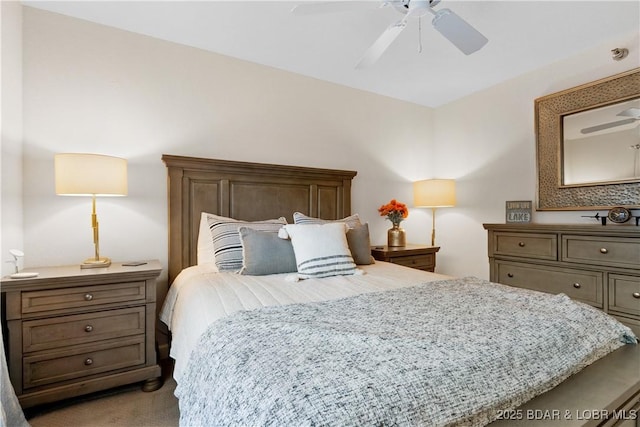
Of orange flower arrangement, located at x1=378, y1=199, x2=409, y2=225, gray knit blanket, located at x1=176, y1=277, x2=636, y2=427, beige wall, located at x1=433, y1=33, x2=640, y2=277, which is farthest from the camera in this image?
orange flower arrangement, located at x1=378, y1=199, x2=409, y2=225

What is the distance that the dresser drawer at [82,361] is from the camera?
65.7 inches

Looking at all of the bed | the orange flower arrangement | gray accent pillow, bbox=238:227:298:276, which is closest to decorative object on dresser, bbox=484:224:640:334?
the orange flower arrangement

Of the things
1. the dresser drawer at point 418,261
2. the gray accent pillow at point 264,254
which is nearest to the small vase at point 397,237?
the dresser drawer at point 418,261

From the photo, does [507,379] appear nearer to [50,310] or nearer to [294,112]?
[50,310]

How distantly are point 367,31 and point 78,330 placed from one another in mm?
2766

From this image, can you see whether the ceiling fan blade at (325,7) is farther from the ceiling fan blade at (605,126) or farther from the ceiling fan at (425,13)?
the ceiling fan blade at (605,126)

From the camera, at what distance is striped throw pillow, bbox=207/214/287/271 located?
6.81 feet

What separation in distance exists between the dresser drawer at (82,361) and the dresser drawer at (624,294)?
3146mm

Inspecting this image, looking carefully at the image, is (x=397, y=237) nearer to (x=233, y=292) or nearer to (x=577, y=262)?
(x=577, y=262)

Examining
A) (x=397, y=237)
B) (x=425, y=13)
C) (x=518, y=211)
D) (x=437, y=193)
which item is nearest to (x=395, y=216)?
(x=397, y=237)

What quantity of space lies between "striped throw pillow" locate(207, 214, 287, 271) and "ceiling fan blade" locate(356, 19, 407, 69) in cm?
133

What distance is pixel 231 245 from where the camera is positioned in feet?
6.97

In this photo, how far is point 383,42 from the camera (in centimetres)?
185

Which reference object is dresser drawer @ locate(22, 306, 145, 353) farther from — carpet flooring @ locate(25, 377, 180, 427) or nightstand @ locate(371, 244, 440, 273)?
nightstand @ locate(371, 244, 440, 273)
